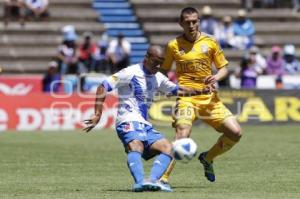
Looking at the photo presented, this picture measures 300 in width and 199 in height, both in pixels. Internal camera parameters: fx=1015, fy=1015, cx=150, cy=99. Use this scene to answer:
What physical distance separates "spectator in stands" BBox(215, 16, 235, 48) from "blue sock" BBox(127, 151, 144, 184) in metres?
22.5

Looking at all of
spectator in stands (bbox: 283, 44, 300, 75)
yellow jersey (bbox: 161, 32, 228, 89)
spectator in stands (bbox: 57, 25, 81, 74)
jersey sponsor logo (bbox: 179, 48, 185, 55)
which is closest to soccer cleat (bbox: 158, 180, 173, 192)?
yellow jersey (bbox: 161, 32, 228, 89)

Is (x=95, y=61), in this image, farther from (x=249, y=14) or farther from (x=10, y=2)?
(x=249, y=14)

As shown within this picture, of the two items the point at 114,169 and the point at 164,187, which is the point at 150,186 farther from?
the point at 114,169

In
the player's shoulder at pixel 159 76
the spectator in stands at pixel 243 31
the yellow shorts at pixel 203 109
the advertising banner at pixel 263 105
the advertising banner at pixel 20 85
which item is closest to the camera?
the player's shoulder at pixel 159 76

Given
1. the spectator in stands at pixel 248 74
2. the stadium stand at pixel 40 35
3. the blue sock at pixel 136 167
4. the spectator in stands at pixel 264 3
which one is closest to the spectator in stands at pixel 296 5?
the spectator in stands at pixel 264 3

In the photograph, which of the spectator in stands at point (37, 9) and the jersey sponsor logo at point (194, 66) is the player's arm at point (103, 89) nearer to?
the jersey sponsor logo at point (194, 66)

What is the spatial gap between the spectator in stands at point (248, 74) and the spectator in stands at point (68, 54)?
16.8 feet

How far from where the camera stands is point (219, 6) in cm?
3934

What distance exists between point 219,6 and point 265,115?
11115mm

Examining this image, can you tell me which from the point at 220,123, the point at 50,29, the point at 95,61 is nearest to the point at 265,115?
the point at 95,61

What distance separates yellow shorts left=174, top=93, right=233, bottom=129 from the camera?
44.1 ft

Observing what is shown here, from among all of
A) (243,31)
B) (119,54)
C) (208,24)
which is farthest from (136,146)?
(243,31)

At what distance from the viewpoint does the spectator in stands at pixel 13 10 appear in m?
34.6

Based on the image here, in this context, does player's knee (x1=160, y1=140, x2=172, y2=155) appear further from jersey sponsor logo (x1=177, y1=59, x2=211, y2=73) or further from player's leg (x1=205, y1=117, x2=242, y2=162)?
jersey sponsor logo (x1=177, y1=59, x2=211, y2=73)
